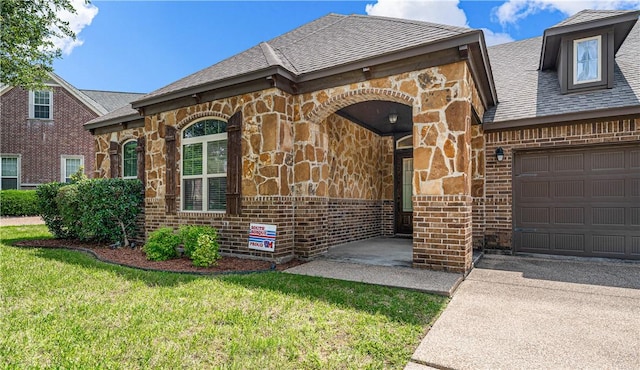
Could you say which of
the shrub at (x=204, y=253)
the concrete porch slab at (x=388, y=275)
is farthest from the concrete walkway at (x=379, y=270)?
the shrub at (x=204, y=253)

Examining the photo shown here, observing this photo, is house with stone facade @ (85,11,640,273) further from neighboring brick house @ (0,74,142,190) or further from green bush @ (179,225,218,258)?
neighboring brick house @ (0,74,142,190)

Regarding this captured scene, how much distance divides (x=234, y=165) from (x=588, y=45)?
25.7 feet

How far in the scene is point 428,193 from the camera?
17.3ft

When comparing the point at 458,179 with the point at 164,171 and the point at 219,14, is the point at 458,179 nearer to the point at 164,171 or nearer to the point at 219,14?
the point at 164,171

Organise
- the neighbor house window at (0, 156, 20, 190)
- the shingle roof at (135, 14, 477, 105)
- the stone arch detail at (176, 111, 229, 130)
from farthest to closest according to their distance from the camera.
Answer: the neighbor house window at (0, 156, 20, 190)
the stone arch detail at (176, 111, 229, 130)
the shingle roof at (135, 14, 477, 105)

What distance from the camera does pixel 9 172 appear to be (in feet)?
54.2

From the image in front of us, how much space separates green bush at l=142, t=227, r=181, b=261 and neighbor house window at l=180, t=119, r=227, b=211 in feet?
2.81

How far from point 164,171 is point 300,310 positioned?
17.6 ft

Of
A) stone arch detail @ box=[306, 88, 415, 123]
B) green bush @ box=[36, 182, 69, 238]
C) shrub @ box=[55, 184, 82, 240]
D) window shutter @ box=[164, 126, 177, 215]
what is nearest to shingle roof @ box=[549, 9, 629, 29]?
stone arch detail @ box=[306, 88, 415, 123]

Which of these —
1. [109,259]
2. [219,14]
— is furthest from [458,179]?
[219,14]

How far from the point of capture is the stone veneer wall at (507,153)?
650 cm

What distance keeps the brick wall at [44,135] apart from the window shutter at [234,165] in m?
15.7

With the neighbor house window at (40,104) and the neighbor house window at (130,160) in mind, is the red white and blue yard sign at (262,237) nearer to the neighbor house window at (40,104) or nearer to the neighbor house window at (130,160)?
the neighbor house window at (130,160)

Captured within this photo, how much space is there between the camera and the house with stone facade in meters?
5.27
